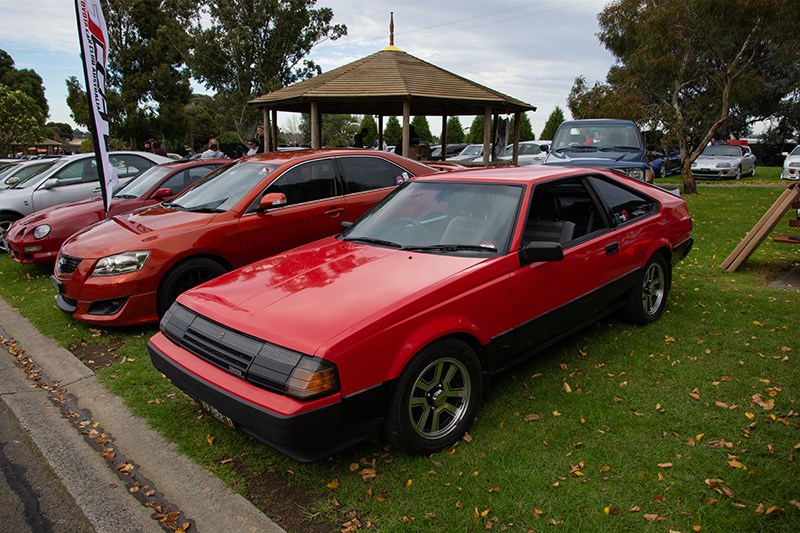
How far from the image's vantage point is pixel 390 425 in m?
2.88

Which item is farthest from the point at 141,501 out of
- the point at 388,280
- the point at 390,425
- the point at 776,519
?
the point at 776,519

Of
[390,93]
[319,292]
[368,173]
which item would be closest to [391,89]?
[390,93]

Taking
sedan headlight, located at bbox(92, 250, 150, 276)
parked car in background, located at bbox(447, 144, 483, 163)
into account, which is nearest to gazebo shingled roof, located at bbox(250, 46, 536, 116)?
parked car in background, located at bbox(447, 144, 483, 163)

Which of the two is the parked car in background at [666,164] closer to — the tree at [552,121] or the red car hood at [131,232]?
the tree at [552,121]

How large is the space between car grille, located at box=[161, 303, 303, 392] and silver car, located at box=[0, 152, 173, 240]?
24.3 feet

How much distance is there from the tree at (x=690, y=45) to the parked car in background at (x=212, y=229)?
12.3 metres

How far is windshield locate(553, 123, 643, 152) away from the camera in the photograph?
11148 mm

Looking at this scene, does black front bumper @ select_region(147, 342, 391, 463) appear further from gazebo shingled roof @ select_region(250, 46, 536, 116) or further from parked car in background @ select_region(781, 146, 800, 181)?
parked car in background @ select_region(781, 146, 800, 181)

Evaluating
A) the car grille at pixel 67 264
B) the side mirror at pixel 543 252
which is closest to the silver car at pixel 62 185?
the car grille at pixel 67 264

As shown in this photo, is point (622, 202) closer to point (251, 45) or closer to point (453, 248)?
point (453, 248)

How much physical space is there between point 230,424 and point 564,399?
220 centimetres

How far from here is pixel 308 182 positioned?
19.9 ft

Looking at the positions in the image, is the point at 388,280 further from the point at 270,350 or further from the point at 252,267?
the point at 252,267

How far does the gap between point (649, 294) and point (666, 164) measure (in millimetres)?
19885
